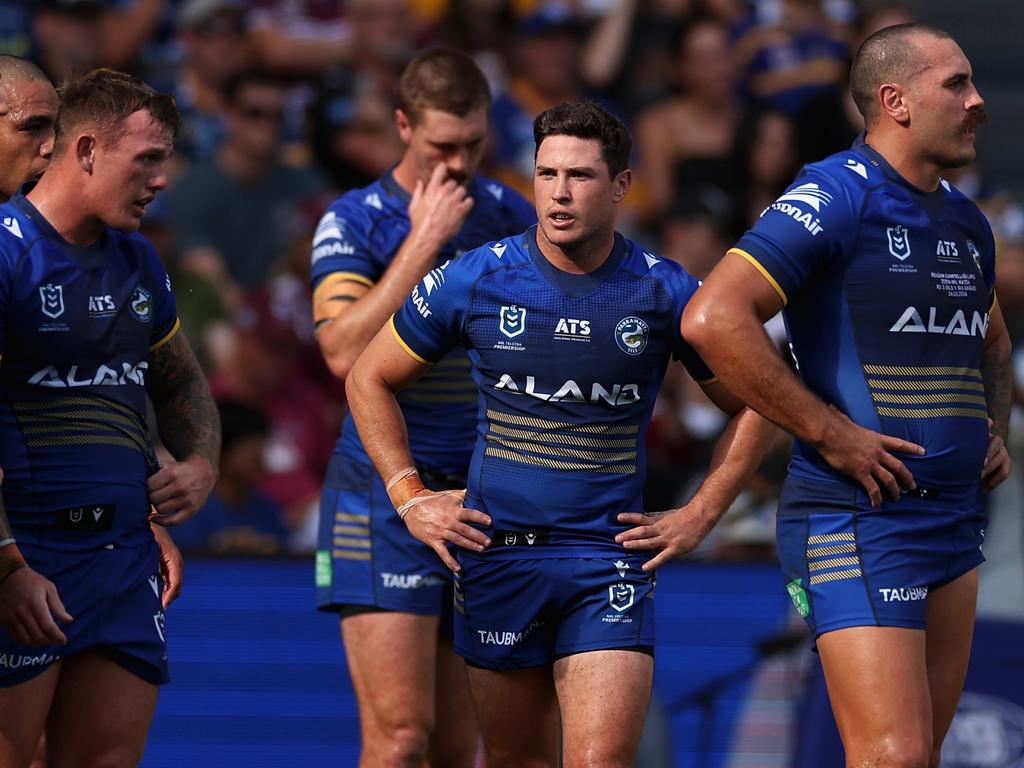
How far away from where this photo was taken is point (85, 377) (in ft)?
17.6

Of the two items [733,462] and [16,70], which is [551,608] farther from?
[16,70]

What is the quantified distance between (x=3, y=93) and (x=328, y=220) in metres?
1.56

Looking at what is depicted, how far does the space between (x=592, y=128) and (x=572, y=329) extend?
614 mm

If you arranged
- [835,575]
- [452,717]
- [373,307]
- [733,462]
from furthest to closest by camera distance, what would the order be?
[452,717] → [373,307] → [733,462] → [835,575]

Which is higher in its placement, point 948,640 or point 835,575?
point 835,575

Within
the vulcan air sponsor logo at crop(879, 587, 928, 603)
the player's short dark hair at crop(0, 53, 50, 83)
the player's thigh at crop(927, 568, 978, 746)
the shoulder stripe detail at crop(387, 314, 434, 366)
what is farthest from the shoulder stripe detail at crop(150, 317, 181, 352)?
the player's thigh at crop(927, 568, 978, 746)

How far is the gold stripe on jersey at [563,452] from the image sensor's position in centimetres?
538

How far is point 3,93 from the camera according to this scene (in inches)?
216

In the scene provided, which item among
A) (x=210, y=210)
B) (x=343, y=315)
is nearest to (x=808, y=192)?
(x=343, y=315)

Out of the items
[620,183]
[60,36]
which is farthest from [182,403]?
[60,36]

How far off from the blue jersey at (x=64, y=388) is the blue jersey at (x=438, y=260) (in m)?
1.28

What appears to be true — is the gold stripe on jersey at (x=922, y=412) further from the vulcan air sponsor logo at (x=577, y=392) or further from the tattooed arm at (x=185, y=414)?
the tattooed arm at (x=185, y=414)

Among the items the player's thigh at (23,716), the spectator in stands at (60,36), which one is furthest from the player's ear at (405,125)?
the spectator in stands at (60,36)

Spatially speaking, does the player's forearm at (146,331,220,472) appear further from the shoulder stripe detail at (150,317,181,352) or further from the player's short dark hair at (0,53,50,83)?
the player's short dark hair at (0,53,50,83)
